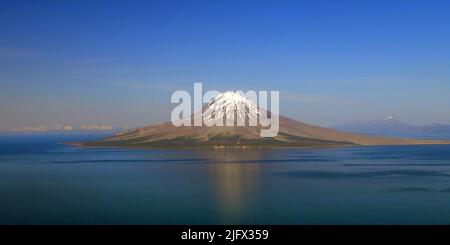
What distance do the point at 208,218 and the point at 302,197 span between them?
8576 mm

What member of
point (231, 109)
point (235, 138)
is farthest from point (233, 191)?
point (231, 109)

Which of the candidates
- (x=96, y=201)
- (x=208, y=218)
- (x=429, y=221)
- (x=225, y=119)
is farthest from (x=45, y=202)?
(x=225, y=119)

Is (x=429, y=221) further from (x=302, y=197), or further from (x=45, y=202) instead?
(x=45, y=202)

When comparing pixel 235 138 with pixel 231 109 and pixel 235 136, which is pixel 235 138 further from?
pixel 231 109

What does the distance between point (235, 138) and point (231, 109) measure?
103 ft

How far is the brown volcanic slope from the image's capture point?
114750 millimetres

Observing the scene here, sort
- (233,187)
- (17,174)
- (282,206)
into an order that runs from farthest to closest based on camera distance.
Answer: (17,174) < (233,187) < (282,206)

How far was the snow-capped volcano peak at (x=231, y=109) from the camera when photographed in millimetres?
147750

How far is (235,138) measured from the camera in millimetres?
122312

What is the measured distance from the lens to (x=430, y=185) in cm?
3700

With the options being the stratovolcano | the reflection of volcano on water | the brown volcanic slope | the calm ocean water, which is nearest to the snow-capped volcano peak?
the stratovolcano

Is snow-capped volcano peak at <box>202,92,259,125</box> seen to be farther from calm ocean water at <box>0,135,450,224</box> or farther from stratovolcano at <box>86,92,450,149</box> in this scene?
calm ocean water at <box>0,135,450,224</box>
